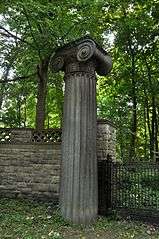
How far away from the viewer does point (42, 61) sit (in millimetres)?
12430

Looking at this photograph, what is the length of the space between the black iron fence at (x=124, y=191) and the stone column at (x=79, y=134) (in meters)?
0.55

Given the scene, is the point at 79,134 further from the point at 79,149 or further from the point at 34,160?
the point at 34,160

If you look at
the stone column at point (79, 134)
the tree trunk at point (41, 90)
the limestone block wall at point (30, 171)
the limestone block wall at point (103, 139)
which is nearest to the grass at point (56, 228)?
the stone column at point (79, 134)

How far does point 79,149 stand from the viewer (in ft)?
25.0

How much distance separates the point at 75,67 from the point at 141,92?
36.4ft

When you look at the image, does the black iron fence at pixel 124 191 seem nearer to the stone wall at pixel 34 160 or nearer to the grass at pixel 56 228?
the grass at pixel 56 228

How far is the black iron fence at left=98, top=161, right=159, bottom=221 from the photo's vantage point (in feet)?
26.1

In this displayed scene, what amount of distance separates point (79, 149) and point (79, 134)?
320 millimetres

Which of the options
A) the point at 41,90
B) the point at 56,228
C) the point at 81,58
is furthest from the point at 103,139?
the point at 41,90

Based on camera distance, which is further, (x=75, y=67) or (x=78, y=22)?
(x=78, y=22)

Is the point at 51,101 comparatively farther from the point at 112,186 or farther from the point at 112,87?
the point at 112,186

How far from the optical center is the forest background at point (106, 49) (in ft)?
36.9

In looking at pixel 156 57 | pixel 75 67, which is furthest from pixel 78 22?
pixel 156 57

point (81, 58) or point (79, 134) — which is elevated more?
point (81, 58)
